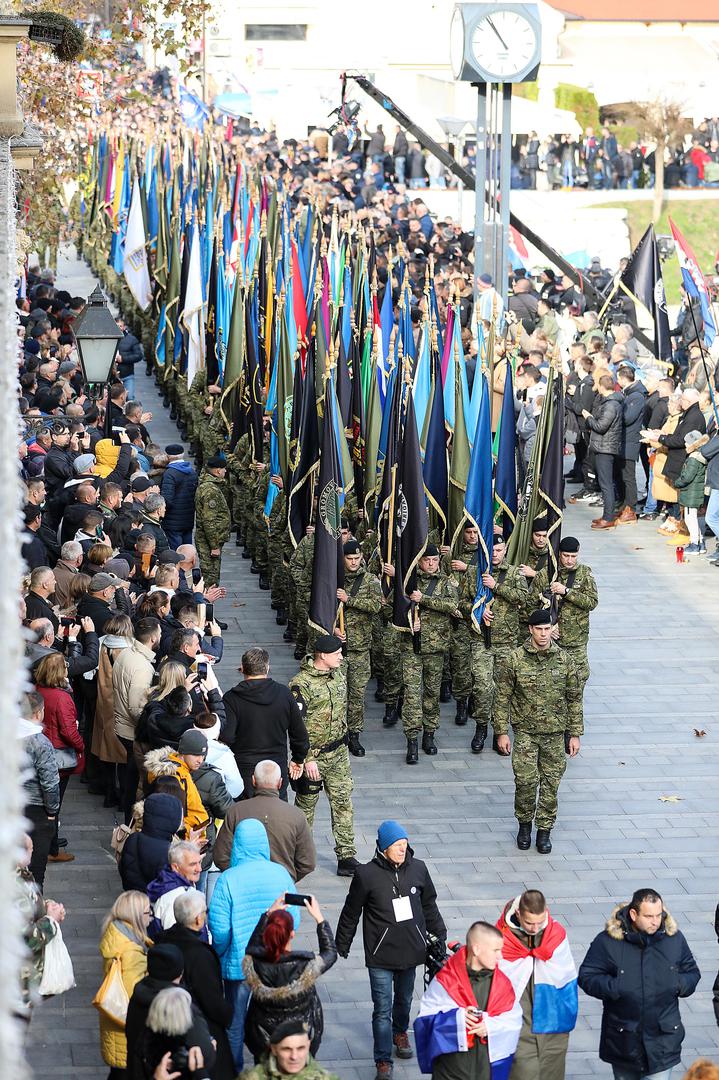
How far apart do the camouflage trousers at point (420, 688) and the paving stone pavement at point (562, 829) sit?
0.31 metres

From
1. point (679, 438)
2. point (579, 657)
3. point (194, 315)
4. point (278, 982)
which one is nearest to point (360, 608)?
point (579, 657)

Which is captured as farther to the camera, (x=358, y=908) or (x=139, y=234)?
(x=139, y=234)

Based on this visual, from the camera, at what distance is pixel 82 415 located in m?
17.3

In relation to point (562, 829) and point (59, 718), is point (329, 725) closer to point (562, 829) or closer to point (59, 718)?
point (59, 718)

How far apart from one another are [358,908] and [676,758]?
5264 millimetres

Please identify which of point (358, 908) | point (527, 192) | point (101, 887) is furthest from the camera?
point (527, 192)

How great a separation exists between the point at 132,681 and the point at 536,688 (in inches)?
95.6

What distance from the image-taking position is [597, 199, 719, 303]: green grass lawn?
50281 mm

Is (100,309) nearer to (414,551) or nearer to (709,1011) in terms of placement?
(414,551)

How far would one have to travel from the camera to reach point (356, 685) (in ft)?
43.6

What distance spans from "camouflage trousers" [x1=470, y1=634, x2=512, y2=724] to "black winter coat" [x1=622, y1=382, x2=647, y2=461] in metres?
6.36

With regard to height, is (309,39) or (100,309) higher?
(309,39)

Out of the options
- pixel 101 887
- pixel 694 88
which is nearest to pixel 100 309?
pixel 101 887

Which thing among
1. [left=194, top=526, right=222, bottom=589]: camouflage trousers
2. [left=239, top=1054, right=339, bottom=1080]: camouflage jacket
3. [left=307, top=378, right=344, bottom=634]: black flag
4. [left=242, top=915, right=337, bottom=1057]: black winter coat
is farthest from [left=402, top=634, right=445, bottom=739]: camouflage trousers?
[left=239, top=1054, right=339, bottom=1080]: camouflage jacket
